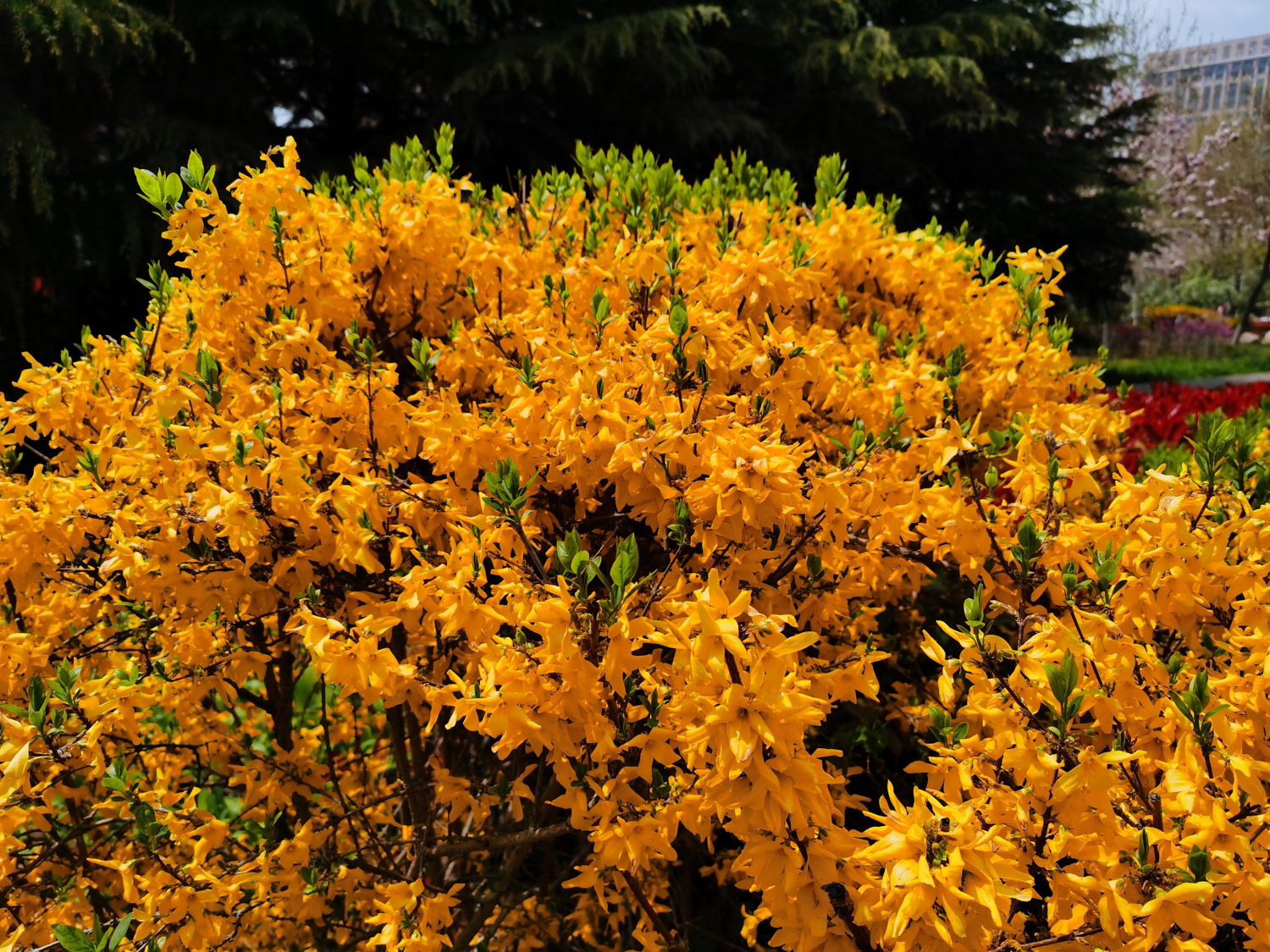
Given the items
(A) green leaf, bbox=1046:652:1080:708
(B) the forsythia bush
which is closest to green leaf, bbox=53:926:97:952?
(B) the forsythia bush

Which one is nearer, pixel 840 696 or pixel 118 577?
pixel 840 696

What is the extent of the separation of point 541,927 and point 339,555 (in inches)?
56.1

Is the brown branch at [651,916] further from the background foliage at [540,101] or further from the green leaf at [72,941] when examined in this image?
the background foliage at [540,101]

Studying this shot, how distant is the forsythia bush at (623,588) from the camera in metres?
1.26

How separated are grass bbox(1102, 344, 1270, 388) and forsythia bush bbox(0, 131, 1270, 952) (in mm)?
14825

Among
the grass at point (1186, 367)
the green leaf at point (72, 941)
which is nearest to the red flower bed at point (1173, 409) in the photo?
the green leaf at point (72, 941)

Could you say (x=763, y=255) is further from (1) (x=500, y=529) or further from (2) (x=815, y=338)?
(1) (x=500, y=529)

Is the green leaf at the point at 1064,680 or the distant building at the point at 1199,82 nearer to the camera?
the green leaf at the point at 1064,680

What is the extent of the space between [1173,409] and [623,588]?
4322 mm

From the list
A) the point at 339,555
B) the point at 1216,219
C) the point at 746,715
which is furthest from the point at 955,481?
the point at 1216,219

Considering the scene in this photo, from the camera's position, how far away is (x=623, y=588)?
1.27m

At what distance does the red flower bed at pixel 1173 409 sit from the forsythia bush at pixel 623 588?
4.37 feet

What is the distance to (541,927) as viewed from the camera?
2480 millimetres

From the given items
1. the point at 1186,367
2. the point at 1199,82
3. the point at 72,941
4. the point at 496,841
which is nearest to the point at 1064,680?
the point at 496,841
